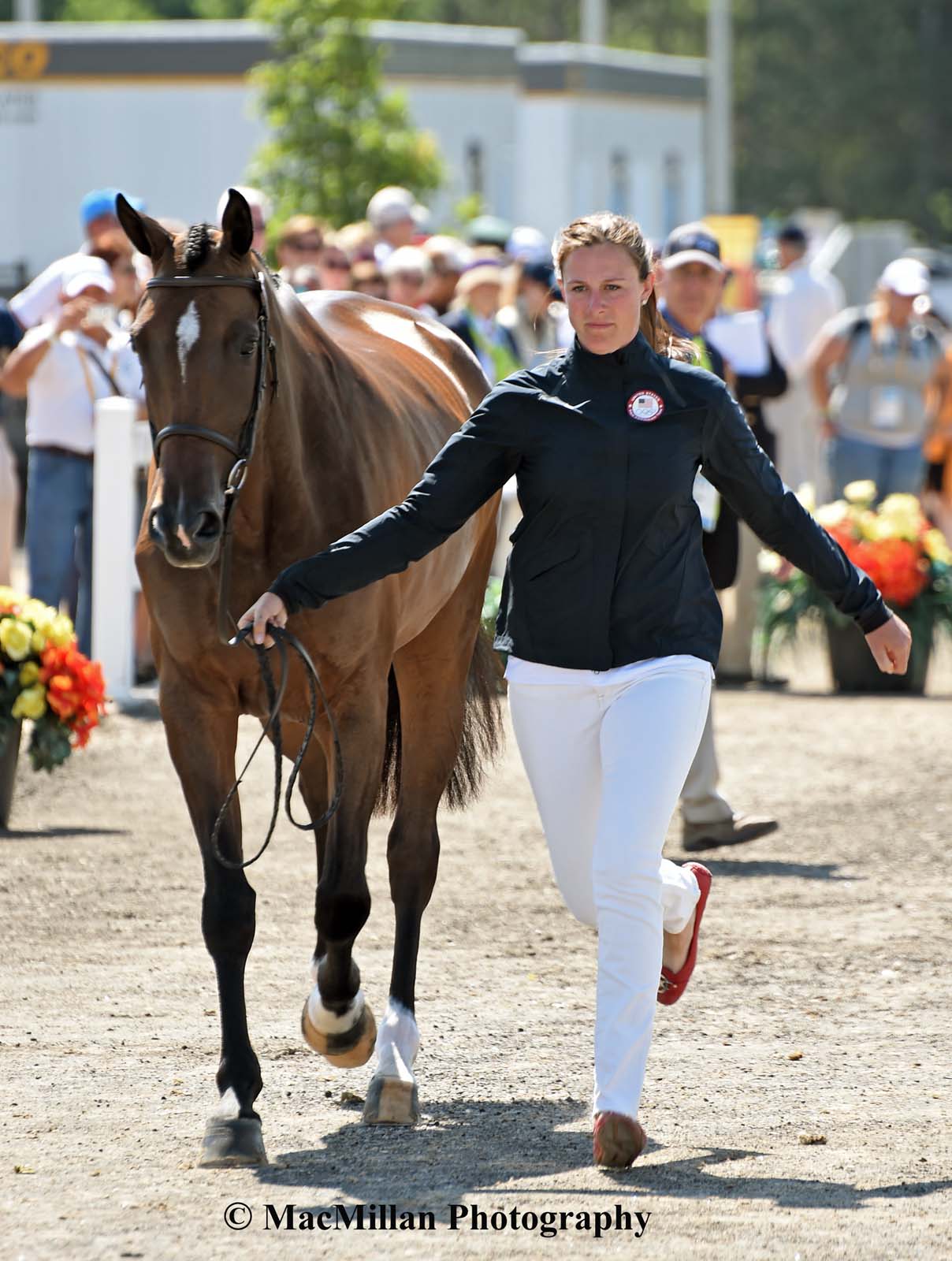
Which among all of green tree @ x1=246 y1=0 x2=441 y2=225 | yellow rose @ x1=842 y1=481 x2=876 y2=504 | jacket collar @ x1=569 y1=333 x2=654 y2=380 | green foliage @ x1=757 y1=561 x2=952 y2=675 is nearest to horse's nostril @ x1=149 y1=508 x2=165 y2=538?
jacket collar @ x1=569 y1=333 x2=654 y2=380

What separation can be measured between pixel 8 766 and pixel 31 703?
0.29 metres

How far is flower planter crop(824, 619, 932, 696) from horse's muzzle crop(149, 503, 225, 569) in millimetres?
8263

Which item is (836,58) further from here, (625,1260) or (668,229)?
(625,1260)

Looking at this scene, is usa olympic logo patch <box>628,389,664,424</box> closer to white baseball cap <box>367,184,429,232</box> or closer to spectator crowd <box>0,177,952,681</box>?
spectator crowd <box>0,177,952,681</box>

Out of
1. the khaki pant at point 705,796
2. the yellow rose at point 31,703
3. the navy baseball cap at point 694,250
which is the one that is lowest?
the khaki pant at point 705,796

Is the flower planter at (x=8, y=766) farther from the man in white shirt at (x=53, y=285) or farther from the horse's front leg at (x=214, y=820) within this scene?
the horse's front leg at (x=214, y=820)

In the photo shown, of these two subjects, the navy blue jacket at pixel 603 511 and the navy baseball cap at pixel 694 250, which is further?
the navy baseball cap at pixel 694 250

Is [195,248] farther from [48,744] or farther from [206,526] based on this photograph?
[48,744]

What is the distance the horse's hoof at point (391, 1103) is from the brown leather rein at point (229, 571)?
1.98 feet

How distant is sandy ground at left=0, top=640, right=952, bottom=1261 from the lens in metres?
4.36

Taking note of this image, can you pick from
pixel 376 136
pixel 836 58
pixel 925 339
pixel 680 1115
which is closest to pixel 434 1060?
pixel 680 1115

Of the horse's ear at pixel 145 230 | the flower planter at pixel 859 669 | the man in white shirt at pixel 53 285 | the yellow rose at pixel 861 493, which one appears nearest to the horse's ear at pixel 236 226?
the horse's ear at pixel 145 230

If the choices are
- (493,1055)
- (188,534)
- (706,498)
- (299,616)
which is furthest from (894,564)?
(188,534)

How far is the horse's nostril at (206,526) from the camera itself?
15.0 ft
